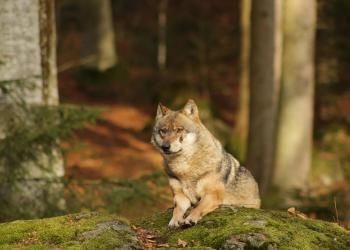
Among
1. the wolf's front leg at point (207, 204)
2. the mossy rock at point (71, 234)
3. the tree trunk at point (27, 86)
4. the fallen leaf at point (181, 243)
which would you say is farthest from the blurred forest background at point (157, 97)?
the mossy rock at point (71, 234)

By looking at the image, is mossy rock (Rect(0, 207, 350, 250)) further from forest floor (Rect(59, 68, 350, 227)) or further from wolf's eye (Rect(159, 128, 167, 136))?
forest floor (Rect(59, 68, 350, 227))

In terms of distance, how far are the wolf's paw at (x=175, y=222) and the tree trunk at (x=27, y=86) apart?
4133mm

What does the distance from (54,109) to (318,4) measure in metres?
15.4

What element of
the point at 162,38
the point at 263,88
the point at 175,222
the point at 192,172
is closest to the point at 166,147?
the point at 192,172

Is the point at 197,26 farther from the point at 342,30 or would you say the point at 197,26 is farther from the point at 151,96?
the point at 342,30

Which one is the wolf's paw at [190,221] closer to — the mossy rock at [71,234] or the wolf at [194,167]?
the wolf at [194,167]

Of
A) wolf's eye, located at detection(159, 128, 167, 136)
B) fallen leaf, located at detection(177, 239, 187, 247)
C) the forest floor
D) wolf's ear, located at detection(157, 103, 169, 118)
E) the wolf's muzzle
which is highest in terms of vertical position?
wolf's ear, located at detection(157, 103, 169, 118)

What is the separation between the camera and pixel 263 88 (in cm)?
1817

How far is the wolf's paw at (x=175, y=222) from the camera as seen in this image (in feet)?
22.2

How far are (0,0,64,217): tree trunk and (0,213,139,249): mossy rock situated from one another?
4.10m

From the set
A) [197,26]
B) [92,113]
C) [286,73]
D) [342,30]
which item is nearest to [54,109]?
[92,113]

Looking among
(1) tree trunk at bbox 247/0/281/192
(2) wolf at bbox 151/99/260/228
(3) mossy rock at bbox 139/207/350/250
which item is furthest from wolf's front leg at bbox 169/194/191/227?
(1) tree trunk at bbox 247/0/281/192

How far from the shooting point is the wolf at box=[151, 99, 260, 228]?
723 cm

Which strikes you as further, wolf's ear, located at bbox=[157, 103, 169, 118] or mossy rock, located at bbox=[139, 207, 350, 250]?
wolf's ear, located at bbox=[157, 103, 169, 118]
